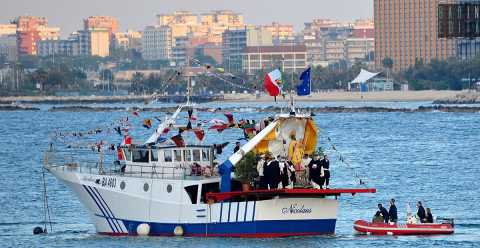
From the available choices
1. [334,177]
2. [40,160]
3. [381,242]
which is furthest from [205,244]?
[40,160]

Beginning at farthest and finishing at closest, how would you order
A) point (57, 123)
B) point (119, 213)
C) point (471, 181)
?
point (57, 123), point (471, 181), point (119, 213)

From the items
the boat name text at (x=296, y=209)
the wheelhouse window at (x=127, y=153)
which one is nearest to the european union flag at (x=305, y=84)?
the boat name text at (x=296, y=209)

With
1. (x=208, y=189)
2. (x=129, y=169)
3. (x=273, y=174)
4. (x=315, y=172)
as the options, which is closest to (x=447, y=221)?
(x=315, y=172)

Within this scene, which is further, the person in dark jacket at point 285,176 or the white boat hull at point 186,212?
the white boat hull at point 186,212

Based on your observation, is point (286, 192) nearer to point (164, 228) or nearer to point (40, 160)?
point (164, 228)

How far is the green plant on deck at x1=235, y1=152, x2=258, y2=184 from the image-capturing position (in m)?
52.2

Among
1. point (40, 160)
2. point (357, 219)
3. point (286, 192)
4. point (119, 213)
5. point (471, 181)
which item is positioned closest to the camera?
point (286, 192)

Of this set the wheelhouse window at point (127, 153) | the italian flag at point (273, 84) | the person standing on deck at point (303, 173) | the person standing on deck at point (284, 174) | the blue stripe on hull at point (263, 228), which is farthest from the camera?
the wheelhouse window at point (127, 153)

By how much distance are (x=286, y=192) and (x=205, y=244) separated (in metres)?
3.01

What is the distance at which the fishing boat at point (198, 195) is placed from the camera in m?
51.5

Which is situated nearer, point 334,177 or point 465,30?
point 334,177

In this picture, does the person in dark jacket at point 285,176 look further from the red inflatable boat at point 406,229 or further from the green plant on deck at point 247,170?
the red inflatable boat at point 406,229

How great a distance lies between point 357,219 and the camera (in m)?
59.9

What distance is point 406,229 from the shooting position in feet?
177
